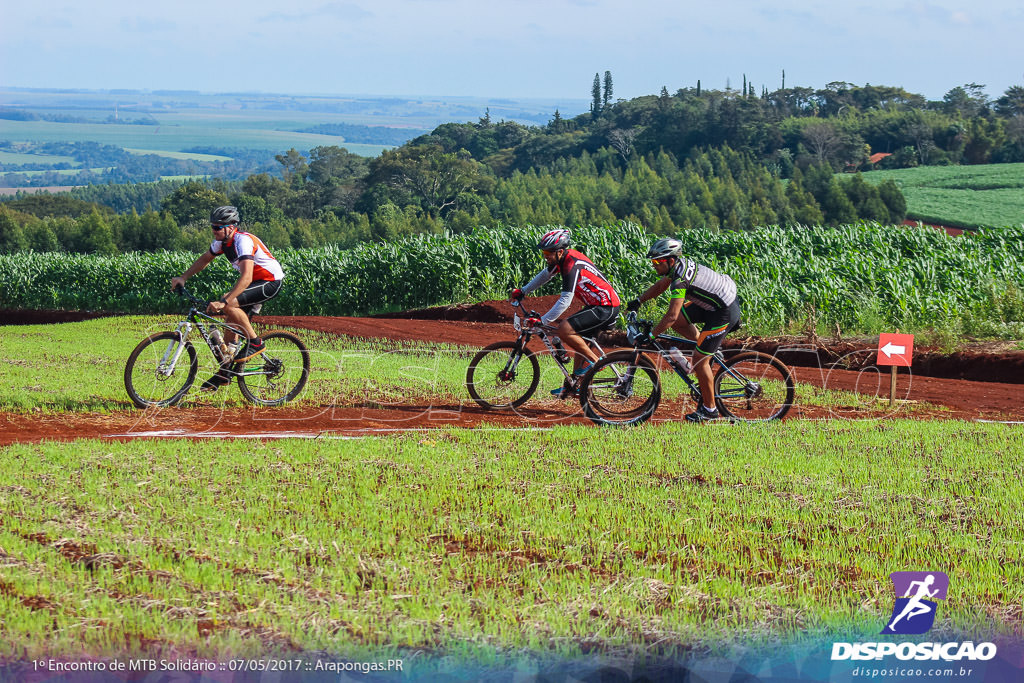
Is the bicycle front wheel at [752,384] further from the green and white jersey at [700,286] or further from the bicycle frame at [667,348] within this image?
the green and white jersey at [700,286]

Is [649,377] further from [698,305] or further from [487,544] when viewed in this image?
[487,544]

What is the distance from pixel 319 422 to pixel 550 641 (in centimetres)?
614

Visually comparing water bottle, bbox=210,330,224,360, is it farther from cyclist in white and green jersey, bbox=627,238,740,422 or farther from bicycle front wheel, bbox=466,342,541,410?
cyclist in white and green jersey, bbox=627,238,740,422

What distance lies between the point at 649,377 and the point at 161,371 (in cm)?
549

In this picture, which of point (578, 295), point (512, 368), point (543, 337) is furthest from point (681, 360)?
point (512, 368)

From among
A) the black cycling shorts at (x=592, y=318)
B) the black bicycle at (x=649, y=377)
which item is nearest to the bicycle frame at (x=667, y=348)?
the black bicycle at (x=649, y=377)

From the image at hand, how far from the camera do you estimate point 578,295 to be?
10.5m

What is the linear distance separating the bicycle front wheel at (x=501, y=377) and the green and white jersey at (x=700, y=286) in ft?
6.74

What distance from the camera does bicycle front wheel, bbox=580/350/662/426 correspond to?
10.3m

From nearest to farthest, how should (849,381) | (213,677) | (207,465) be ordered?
(213,677) → (207,465) → (849,381)

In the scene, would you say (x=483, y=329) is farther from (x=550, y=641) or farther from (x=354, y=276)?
(x=550, y=641)

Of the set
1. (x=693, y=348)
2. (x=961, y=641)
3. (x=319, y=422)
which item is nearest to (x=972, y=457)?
(x=693, y=348)

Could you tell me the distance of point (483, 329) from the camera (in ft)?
69.9

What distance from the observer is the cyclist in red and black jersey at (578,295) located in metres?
10.4
